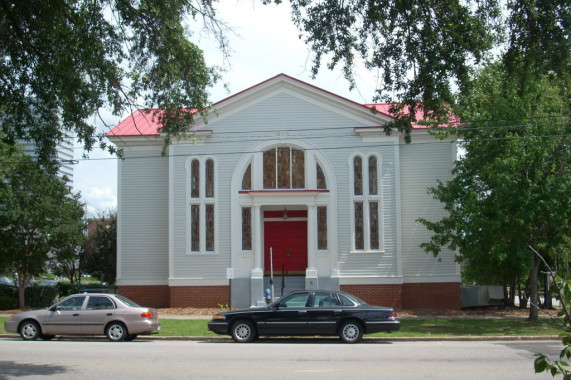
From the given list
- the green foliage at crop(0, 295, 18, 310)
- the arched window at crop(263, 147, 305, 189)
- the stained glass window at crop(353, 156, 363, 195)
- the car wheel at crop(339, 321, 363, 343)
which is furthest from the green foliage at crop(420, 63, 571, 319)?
the green foliage at crop(0, 295, 18, 310)

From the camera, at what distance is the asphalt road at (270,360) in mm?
11461

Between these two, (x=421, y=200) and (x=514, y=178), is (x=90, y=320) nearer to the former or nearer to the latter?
(x=514, y=178)

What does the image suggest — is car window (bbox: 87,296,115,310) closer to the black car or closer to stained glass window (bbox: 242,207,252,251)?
the black car

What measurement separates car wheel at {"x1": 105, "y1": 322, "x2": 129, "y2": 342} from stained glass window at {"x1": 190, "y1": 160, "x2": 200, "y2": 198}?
32.1ft

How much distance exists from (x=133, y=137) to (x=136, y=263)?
5.39 meters

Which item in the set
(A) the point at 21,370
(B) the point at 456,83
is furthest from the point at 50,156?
(B) the point at 456,83

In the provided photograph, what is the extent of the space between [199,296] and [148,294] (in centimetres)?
246

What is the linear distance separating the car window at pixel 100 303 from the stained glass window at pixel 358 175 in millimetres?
12045

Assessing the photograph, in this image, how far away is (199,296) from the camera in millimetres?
26031

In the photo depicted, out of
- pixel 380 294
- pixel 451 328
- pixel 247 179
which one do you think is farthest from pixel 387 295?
pixel 247 179

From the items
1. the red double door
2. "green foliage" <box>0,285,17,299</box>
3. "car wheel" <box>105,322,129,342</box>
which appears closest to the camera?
"car wheel" <box>105,322,129,342</box>

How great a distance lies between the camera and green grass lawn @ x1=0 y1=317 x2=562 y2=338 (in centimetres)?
1903

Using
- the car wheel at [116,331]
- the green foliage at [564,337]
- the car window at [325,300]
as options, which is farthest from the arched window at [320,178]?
the green foliage at [564,337]

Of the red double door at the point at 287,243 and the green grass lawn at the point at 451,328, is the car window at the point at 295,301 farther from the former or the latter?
the red double door at the point at 287,243
